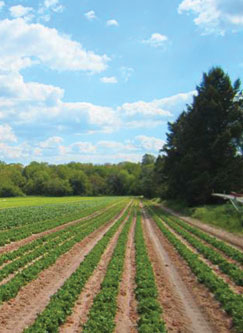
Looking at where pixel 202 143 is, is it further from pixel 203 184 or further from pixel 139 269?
pixel 139 269

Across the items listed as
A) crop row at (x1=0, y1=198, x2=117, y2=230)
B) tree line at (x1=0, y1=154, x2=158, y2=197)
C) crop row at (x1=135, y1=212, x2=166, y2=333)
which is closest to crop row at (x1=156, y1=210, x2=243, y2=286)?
crop row at (x1=135, y1=212, x2=166, y2=333)

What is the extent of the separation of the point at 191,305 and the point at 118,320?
218 centimetres

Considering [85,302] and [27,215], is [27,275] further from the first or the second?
[27,215]

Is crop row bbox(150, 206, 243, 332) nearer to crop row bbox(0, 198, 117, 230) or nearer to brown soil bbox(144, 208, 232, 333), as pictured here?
brown soil bbox(144, 208, 232, 333)

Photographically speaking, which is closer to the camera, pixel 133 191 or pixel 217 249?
pixel 217 249

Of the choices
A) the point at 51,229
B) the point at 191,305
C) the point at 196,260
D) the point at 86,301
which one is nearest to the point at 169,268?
the point at 196,260

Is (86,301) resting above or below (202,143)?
below

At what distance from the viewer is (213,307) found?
7785 millimetres

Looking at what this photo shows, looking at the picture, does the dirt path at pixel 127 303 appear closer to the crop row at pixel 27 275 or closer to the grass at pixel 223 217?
the crop row at pixel 27 275

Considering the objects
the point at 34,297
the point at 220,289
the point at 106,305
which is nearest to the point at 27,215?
the point at 34,297

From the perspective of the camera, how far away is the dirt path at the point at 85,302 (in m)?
6.62

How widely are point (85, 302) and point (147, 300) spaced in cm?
164

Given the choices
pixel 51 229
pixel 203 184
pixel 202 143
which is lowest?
pixel 51 229

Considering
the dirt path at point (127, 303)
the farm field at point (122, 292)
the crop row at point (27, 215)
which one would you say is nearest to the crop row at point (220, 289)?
the farm field at point (122, 292)
